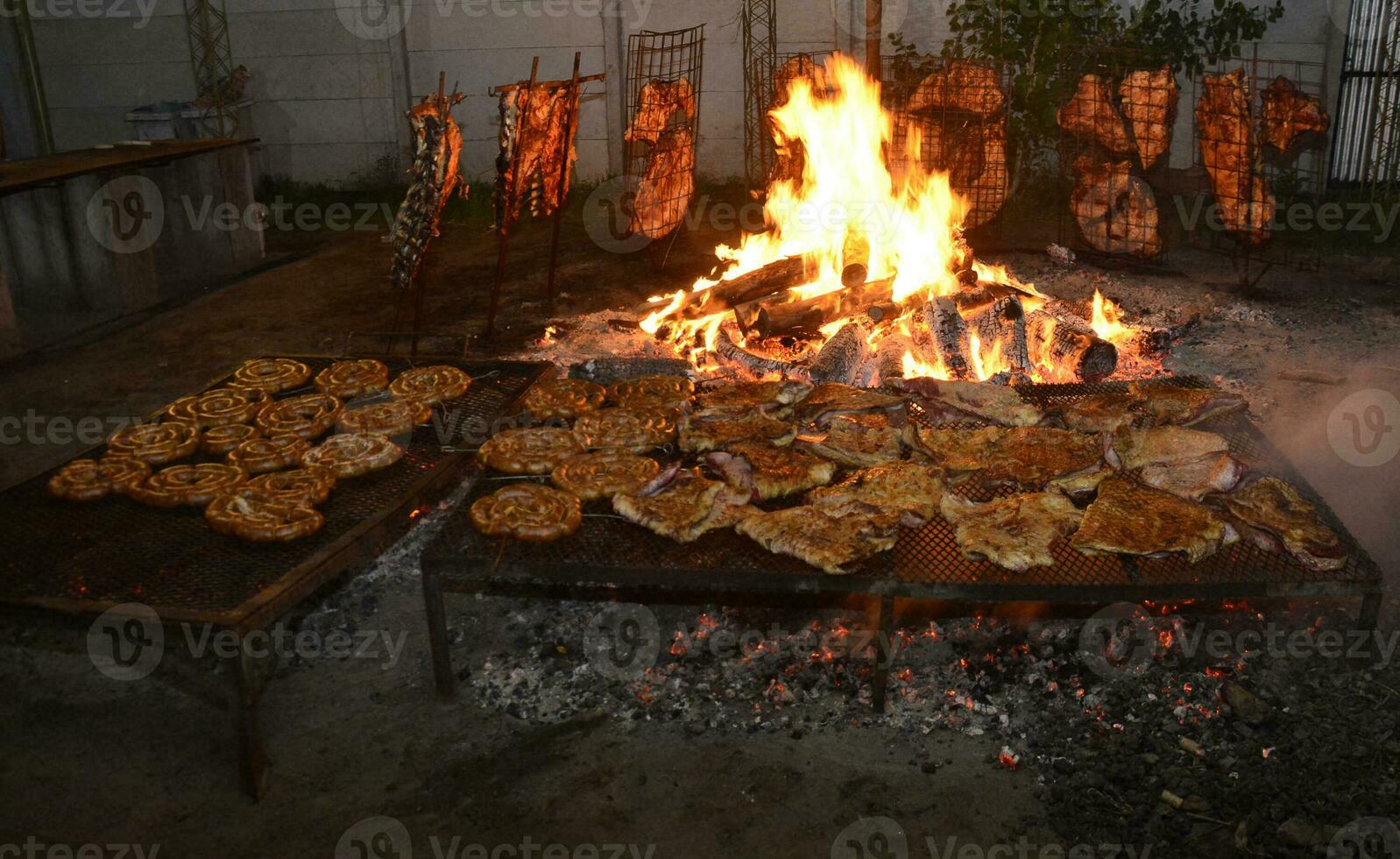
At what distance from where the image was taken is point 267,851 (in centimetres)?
393

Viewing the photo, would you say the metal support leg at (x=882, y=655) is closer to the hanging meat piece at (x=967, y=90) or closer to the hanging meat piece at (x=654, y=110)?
the hanging meat piece at (x=967, y=90)

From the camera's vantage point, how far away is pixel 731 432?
539 cm

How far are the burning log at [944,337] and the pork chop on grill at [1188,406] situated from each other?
184 centimetres

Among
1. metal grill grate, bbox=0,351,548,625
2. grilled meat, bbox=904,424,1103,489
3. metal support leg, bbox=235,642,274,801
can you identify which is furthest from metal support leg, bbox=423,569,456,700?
grilled meat, bbox=904,424,1103,489

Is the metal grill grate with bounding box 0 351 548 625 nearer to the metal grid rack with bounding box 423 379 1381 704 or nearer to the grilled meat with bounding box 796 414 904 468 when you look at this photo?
the metal grid rack with bounding box 423 379 1381 704

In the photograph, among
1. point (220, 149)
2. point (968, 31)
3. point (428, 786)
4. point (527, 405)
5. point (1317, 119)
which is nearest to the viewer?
point (428, 786)

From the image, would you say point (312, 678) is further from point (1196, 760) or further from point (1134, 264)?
point (1134, 264)

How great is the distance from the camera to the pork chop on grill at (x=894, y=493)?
463cm

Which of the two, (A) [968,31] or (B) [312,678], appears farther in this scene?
(A) [968,31]

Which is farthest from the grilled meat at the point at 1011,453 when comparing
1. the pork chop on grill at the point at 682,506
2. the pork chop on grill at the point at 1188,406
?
the pork chop on grill at the point at 682,506

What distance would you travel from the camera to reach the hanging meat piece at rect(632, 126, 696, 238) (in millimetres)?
11328

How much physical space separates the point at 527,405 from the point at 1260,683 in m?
3.93

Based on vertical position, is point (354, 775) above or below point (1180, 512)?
below

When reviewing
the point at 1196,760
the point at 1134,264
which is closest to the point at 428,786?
the point at 1196,760
